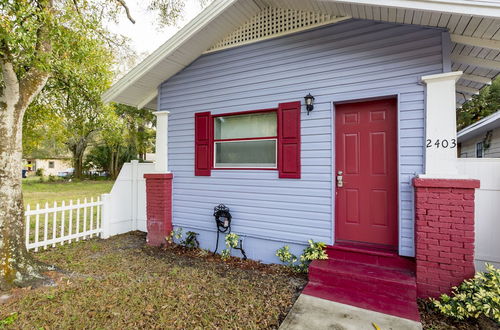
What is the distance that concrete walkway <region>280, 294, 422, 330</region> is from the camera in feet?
8.21

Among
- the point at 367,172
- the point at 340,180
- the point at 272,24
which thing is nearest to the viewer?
the point at 367,172

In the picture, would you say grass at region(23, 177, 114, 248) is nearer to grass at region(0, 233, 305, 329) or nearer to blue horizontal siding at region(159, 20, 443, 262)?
grass at region(0, 233, 305, 329)

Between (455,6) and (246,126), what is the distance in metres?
3.08

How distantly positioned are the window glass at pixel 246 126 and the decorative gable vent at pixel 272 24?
1.31m

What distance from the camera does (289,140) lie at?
4.01 metres

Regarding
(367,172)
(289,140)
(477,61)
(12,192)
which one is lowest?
(12,192)

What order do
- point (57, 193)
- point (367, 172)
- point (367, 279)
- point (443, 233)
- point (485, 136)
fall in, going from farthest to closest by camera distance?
1. point (57, 193)
2. point (485, 136)
3. point (367, 172)
4. point (367, 279)
5. point (443, 233)

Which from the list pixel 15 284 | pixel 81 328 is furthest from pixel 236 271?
pixel 15 284

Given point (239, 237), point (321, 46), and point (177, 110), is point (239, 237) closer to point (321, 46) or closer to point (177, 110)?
point (177, 110)

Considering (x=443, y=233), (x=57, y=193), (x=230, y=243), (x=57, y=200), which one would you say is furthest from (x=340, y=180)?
(x=57, y=193)

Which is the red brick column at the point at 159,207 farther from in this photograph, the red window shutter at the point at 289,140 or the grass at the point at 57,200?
the red window shutter at the point at 289,140

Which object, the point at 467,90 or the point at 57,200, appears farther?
the point at 57,200

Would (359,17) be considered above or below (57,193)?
above

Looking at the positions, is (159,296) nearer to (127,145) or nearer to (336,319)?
(336,319)
